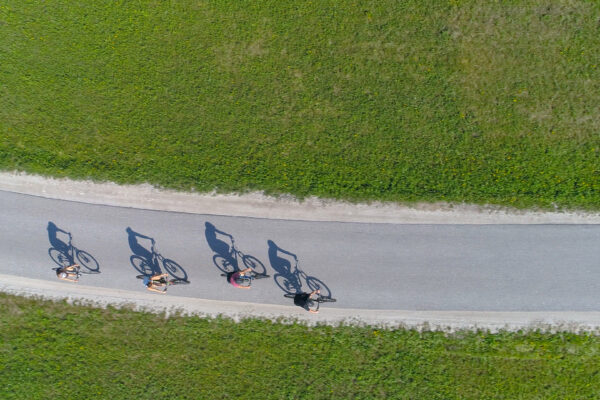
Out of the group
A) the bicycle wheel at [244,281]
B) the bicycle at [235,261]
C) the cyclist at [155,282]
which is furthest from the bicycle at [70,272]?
the bicycle wheel at [244,281]

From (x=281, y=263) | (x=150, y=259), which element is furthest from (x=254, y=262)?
(x=150, y=259)

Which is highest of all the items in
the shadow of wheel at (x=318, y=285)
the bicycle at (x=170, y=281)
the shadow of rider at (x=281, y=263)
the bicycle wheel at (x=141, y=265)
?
the shadow of rider at (x=281, y=263)

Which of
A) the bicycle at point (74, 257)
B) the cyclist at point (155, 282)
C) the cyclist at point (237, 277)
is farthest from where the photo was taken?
the bicycle at point (74, 257)

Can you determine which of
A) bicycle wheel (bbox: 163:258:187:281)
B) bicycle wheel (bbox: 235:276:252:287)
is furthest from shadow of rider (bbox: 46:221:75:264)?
bicycle wheel (bbox: 235:276:252:287)

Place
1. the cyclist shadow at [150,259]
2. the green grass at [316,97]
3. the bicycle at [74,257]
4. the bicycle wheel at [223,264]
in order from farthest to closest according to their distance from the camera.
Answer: the bicycle at [74,257]
the cyclist shadow at [150,259]
the bicycle wheel at [223,264]
the green grass at [316,97]

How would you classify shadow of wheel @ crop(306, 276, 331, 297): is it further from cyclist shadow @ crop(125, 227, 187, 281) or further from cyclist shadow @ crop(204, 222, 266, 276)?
cyclist shadow @ crop(125, 227, 187, 281)

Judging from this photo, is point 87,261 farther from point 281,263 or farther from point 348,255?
point 348,255

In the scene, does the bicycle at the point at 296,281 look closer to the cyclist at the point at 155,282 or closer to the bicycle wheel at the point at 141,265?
the cyclist at the point at 155,282
